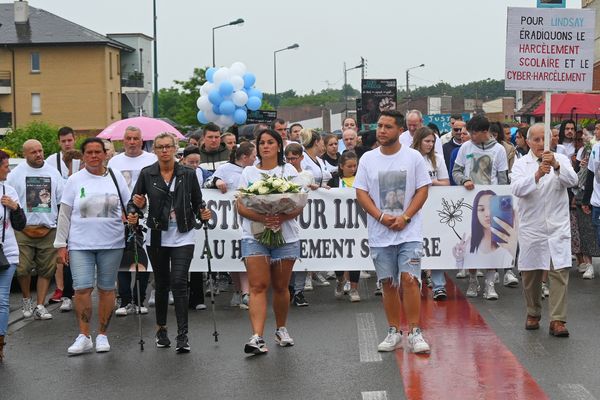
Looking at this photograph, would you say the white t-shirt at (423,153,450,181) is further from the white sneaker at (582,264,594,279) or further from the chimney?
the chimney

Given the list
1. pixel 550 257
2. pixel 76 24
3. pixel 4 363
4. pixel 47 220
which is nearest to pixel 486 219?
pixel 550 257

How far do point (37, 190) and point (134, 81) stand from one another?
84898mm

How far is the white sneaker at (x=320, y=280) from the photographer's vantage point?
15062mm

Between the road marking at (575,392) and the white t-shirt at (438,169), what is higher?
the white t-shirt at (438,169)

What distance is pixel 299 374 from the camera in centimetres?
900

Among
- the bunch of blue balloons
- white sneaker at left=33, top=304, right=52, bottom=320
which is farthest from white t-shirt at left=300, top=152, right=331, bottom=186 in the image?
the bunch of blue balloons

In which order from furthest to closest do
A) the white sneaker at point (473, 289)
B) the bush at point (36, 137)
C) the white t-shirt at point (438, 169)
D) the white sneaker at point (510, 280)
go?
the bush at point (36, 137)
the white sneaker at point (510, 280)
the white t-shirt at point (438, 169)
the white sneaker at point (473, 289)

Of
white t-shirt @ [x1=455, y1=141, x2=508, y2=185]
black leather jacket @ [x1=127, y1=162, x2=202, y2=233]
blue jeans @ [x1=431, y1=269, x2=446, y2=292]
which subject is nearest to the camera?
black leather jacket @ [x1=127, y1=162, x2=202, y2=233]

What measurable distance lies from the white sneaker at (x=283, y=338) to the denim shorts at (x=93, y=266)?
5.32ft

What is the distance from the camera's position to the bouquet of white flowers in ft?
32.3

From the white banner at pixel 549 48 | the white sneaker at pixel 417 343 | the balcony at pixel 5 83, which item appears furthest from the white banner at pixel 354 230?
the balcony at pixel 5 83

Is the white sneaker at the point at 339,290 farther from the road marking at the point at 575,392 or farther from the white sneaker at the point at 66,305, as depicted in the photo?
the road marking at the point at 575,392

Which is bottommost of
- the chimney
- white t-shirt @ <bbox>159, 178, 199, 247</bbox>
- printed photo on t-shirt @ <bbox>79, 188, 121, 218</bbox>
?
white t-shirt @ <bbox>159, 178, 199, 247</bbox>

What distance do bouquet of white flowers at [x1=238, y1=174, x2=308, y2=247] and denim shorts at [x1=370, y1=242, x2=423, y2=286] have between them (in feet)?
2.74
